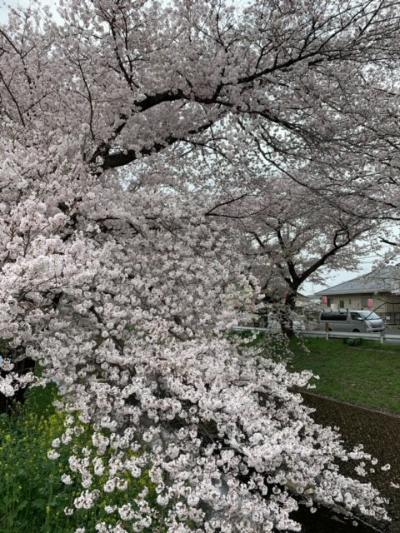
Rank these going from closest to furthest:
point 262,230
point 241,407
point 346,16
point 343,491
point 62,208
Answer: point 241,407 → point 343,491 → point 62,208 → point 346,16 → point 262,230

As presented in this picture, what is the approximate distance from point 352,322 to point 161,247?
60.7 ft

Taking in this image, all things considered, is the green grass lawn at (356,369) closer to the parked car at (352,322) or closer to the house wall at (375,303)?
the parked car at (352,322)

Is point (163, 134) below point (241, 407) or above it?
above

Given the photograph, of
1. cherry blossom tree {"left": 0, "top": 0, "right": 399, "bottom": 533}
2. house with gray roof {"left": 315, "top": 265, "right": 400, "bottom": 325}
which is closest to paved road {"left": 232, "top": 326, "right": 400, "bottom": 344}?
house with gray roof {"left": 315, "top": 265, "right": 400, "bottom": 325}

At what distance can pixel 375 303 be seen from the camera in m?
32.7

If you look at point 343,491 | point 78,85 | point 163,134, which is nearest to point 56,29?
point 78,85

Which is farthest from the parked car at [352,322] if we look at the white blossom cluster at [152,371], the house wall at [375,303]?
the white blossom cluster at [152,371]

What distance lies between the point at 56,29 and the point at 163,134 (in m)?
2.31

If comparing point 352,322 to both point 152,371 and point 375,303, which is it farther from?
point 152,371

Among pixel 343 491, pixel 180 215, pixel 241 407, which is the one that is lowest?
pixel 343 491

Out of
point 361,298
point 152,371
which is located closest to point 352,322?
point 361,298

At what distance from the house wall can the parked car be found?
4648 mm

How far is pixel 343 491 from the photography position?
448 centimetres

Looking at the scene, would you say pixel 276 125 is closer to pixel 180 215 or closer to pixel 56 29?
pixel 180 215
